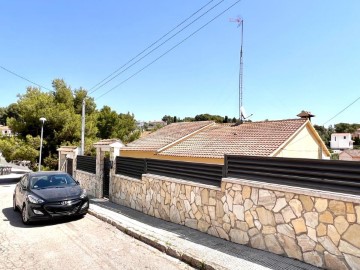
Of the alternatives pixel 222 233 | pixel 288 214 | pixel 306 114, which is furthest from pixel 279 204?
pixel 306 114

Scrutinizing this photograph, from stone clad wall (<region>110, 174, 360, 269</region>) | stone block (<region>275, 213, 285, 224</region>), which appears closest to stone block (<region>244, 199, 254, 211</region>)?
stone clad wall (<region>110, 174, 360, 269</region>)

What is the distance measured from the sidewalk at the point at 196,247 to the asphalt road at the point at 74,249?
18 cm

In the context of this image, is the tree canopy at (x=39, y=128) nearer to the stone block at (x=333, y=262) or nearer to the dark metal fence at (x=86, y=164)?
the dark metal fence at (x=86, y=164)

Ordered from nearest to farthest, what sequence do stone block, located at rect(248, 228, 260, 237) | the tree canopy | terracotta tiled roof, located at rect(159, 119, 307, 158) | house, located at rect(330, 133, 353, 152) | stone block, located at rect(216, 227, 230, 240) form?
stone block, located at rect(248, 228, 260, 237) < stone block, located at rect(216, 227, 230, 240) < terracotta tiled roof, located at rect(159, 119, 307, 158) < the tree canopy < house, located at rect(330, 133, 353, 152)

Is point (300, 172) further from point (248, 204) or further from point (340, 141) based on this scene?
point (340, 141)

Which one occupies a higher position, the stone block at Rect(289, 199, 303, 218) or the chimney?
the chimney

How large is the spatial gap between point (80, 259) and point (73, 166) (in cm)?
1188

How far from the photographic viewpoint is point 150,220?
845 centimetres

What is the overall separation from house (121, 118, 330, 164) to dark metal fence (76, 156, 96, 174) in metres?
5.45

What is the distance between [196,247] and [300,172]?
2475 millimetres

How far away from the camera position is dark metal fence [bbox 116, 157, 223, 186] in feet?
22.7

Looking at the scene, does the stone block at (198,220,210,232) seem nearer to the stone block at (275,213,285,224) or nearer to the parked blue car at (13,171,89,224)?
the stone block at (275,213,285,224)

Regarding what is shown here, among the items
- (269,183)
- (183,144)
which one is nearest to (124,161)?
(269,183)

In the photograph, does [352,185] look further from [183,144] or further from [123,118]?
[123,118]
